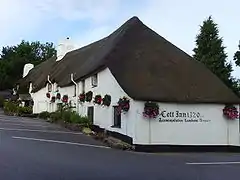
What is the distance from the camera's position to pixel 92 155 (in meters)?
15.8

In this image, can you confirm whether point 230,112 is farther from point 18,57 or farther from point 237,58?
point 18,57

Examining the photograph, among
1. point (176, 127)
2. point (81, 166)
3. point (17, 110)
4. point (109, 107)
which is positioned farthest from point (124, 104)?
point (17, 110)

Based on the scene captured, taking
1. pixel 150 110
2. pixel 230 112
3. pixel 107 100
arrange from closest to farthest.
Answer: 1. pixel 150 110
2. pixel 230 112
3. pixel 107 100

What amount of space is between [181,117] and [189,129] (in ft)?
2.41

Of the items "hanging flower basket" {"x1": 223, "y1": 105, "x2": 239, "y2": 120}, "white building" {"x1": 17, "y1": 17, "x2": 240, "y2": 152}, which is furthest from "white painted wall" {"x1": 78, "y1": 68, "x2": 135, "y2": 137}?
"hanging flower basket" {"x1": 223, "y1": 105, "x2": 239, "y2": 120}

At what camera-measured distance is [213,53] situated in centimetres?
3962

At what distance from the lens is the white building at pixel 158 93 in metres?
20.8

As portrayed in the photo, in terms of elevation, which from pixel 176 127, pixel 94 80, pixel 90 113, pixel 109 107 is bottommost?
pixel 176 127

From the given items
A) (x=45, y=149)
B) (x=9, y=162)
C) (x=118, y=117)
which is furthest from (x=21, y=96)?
(x=9, y=162)

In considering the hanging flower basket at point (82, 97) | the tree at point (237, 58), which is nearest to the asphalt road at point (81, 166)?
the hanging flower basket at point (82, 97)

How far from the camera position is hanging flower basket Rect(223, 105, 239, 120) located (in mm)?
21734

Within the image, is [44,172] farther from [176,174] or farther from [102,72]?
[102,72]

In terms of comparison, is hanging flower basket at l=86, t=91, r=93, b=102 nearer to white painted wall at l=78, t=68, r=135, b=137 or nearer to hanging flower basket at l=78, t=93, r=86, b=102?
white painted wall at l=78, t=68, r=135, b=137

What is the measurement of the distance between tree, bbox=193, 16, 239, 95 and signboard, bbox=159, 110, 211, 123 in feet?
55.5
